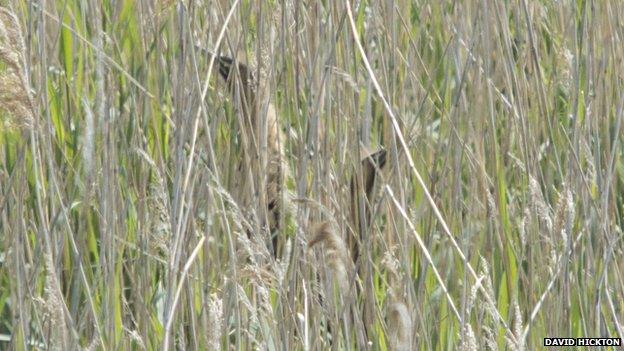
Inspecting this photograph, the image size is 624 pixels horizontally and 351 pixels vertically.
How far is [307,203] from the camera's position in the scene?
1046mm

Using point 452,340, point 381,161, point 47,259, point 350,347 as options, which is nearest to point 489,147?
point 381,161

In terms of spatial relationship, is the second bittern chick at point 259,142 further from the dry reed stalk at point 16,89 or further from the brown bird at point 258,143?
the dry reed stalk at point 16,89

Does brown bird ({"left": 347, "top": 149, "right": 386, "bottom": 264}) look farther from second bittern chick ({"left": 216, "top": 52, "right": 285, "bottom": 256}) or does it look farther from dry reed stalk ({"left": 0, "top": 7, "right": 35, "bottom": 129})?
dry reed stalk ({"left": 0, "top": 7, "right": 35, "bottom": 129})

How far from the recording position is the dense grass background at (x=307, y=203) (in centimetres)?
111

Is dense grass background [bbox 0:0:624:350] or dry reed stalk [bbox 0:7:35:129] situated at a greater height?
dry reed stalk [bbox 0:7:35:129]

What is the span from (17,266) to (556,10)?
1182mm

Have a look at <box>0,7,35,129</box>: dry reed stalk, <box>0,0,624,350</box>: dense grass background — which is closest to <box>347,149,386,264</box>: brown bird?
<box>0,0,624,350</box>: dense grass background

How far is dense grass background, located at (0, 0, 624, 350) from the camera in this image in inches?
43.7

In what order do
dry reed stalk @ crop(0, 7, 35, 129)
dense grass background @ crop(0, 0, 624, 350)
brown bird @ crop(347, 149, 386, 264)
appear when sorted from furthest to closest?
brown bird @ crop(347, 149, 386, 264) → dense grass background @ crop(0, 0, 624, 350) → dry reed stalk @ crop(0, 7, 35, 129)

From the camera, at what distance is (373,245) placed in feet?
4.78

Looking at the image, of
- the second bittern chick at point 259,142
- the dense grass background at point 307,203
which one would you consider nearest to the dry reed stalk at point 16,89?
the dense grass background at point 307,203

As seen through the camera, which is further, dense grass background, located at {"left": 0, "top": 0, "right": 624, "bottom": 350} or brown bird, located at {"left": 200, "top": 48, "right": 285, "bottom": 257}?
brown bird, located at {"left": 200, "top": 48, "right": 285, "bottom": 257}

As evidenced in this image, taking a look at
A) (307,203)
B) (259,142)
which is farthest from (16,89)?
(259,142)

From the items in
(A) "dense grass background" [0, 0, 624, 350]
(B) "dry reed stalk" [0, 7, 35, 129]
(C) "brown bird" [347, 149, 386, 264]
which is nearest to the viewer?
(B) "dry reed stalk" [0, 7, 35, 129]
